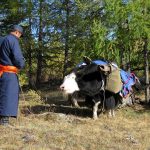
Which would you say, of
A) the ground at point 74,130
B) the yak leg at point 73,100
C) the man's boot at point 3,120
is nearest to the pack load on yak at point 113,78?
the ground at point 74,130

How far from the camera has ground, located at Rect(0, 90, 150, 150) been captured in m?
8.12

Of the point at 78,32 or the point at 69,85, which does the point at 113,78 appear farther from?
the point at 78,32

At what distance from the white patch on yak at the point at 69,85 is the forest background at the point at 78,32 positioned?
2785mm

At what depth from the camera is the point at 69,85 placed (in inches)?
448

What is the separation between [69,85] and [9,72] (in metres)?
2.08

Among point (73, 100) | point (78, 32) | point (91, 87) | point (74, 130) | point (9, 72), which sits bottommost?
Answer: point (74, 130)

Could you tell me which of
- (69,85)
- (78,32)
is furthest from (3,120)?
(78,32)

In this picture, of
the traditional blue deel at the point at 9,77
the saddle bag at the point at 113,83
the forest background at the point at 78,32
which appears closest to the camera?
the traditional blue deel at the point at 9,77

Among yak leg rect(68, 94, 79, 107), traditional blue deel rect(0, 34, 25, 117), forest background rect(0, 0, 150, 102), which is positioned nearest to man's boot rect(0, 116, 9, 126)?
traditional blue deel rect(0, 34, 25, 117)

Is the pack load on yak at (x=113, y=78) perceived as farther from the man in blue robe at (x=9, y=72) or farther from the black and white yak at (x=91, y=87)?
the man in blue robe at (x=9, y=72)

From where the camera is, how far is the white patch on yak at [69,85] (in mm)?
11328

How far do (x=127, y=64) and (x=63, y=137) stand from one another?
287 inches

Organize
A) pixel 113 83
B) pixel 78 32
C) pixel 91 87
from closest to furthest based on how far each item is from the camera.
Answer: pixel 91 87 < pixel 113 83 < pixel 78 32

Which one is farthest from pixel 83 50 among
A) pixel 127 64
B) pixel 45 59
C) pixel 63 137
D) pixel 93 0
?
pixel 45 59
